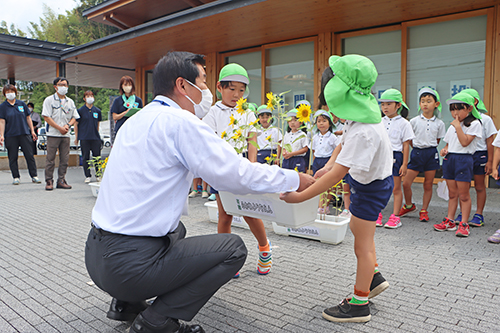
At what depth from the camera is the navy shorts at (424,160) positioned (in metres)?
5.53

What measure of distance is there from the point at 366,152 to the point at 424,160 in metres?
3.71

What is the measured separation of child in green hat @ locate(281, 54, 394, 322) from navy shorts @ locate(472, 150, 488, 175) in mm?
3271

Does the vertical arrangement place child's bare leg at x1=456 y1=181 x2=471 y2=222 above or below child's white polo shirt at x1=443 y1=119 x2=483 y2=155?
below

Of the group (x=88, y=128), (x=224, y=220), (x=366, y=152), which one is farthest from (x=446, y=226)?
(x=88, y=128)

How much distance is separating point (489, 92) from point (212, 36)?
6.74 m

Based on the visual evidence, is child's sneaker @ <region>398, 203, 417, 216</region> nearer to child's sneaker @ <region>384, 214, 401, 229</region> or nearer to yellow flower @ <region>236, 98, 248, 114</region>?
child's sneaker @ <region>384, 214, 401, 229</region>

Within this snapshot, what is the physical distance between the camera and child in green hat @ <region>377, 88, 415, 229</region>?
16.8 feet

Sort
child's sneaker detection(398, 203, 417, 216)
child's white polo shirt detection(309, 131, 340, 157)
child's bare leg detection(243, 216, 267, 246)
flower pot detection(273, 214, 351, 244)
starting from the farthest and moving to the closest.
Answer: child's white polo shirt detection(309, 131, 340, 157), child's sneaker detection(398, 203, 417, 216), flower pot detection(273, 214, 351, 244), child's bare leg detection(243, 216, 267, 246)

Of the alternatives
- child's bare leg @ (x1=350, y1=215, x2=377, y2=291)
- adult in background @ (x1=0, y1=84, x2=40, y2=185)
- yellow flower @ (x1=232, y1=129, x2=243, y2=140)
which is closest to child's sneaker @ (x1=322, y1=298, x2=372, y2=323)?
child's bare leg @ (x1=350, y1=215, x2=377, y2=291)

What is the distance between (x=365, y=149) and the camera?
2314 millimetres

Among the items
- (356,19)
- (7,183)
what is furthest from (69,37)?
(356,19)

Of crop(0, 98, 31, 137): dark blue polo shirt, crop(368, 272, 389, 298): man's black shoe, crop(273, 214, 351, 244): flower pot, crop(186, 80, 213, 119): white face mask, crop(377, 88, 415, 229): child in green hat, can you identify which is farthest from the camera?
crop(0, 98, 31, 137): dark blue polo shirt

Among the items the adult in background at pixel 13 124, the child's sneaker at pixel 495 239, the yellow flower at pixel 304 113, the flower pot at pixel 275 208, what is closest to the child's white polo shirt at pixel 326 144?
the child's sneaker at pixel 495 239

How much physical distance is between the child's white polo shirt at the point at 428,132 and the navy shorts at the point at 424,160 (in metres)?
0.07
